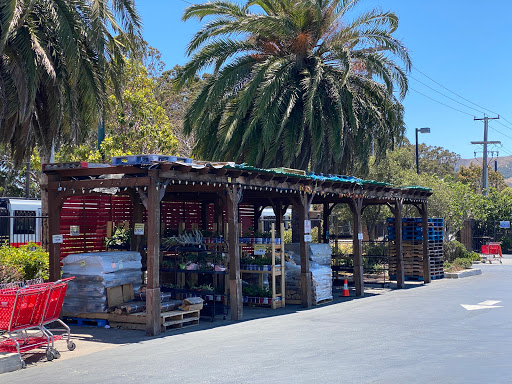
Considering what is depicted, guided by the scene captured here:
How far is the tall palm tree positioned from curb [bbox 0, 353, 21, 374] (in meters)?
5.47

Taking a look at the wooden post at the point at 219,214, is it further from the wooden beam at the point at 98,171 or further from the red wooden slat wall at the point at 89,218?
the wooden beam at the point at 98,171

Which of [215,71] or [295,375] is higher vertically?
[215,71]

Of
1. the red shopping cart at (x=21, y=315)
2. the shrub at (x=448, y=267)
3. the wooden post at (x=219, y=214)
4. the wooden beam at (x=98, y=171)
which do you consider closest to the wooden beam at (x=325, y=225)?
the wooden post at (x=219, y=214)

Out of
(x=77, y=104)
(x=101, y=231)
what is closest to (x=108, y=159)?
(x=101, y=231)

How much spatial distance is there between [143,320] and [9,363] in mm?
3809

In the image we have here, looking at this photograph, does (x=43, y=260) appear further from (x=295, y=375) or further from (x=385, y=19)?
(x=385, y=19)

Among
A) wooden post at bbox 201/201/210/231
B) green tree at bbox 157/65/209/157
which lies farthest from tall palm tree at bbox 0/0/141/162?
green tree at bbox 157/65/209/157

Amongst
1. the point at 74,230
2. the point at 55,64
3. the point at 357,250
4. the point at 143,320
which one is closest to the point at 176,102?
the point at 357,250

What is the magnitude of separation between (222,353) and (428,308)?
7561mm

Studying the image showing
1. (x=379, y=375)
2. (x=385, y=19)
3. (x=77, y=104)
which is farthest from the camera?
(x=385, y=19)

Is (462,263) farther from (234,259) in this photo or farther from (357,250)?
(234,259)

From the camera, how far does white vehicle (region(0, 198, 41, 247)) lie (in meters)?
28.2

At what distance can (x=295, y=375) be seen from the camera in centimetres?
838

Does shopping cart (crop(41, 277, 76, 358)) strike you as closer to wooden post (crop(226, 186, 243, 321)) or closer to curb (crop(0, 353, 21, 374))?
curb (crop(0, 353, 21, 374))
